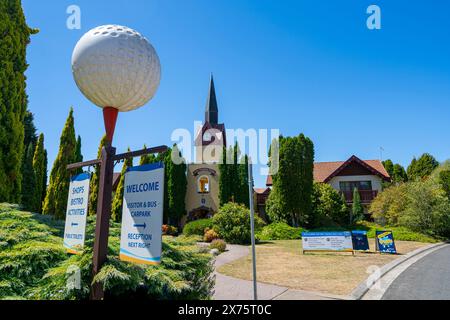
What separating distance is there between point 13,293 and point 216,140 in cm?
3531

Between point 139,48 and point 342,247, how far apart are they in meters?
13.9

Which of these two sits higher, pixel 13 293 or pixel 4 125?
pixel 4 125

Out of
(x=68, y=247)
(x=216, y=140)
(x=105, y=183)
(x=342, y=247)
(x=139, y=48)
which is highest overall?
(x=216, y=140)

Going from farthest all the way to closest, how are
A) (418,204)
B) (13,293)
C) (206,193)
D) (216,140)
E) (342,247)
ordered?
1. (216,140)
2. (206,193)
3. (418,204)
4. (342,247)
5. (13,293)

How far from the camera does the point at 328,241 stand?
46.1 ft

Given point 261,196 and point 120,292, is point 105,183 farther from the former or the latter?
point 261,196

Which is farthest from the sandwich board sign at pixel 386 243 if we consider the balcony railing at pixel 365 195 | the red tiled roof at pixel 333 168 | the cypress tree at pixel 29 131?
the cypress tree at pixel 29 131

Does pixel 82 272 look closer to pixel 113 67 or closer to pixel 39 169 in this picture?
pixel 113 67

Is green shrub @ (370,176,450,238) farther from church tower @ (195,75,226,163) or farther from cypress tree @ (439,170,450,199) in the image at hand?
church tower @ (195,75,226,163)

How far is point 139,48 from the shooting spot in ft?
9.82

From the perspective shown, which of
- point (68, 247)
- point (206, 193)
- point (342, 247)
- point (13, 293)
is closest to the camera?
point (13, 293)

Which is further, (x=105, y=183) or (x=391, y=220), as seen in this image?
(x=391, y=220)

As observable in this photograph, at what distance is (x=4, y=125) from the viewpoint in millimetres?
9828
